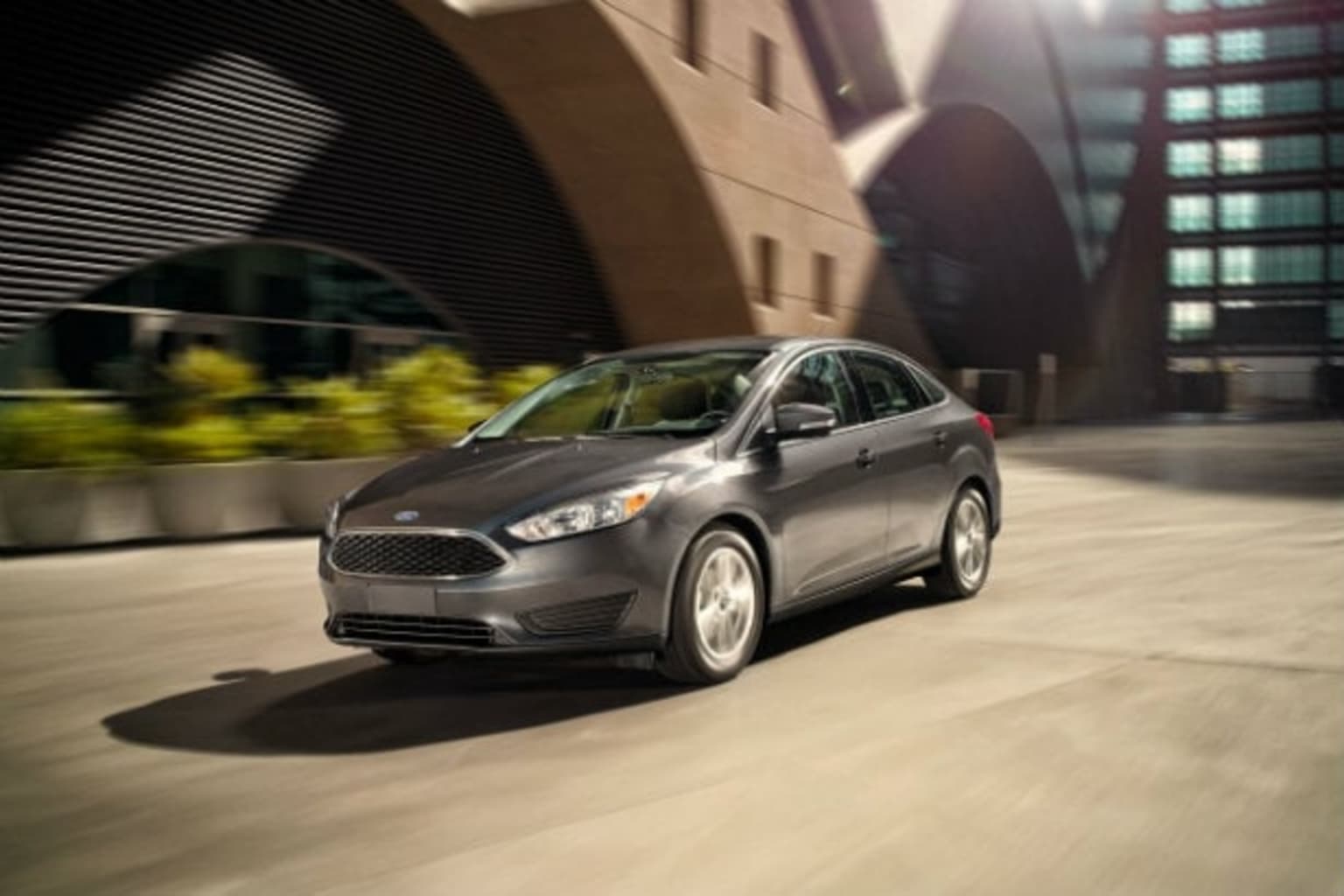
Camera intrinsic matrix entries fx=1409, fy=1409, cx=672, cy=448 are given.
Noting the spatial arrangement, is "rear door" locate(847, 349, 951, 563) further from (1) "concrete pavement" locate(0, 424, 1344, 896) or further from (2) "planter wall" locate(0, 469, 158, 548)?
(2) "planter wall" locate(0, 469, 158, 548)

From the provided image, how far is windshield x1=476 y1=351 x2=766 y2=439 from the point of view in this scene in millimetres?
6469

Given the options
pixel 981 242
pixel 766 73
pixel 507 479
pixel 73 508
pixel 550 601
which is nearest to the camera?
pixel 550 601

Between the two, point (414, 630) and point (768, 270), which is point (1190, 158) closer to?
point (768, 270)

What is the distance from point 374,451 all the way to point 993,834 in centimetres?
985

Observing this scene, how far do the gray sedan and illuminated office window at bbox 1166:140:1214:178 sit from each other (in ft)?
297

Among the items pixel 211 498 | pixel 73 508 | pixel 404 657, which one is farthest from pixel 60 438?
pixel 404 657

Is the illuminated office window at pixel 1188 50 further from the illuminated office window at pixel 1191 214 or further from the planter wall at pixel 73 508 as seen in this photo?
the planter wall at pixel 73 508

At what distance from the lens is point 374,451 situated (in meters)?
13.0

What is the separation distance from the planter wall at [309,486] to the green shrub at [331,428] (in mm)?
316

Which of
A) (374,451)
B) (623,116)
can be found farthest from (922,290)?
(374,451)

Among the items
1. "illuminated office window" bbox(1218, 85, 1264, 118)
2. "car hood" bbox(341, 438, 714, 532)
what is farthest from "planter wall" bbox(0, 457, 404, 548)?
"illuminated office window" bbox(1218, 85, 1264, 118)

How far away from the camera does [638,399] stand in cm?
683

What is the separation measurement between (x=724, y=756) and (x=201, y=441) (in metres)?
8.37

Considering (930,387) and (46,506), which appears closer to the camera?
(930,387)
